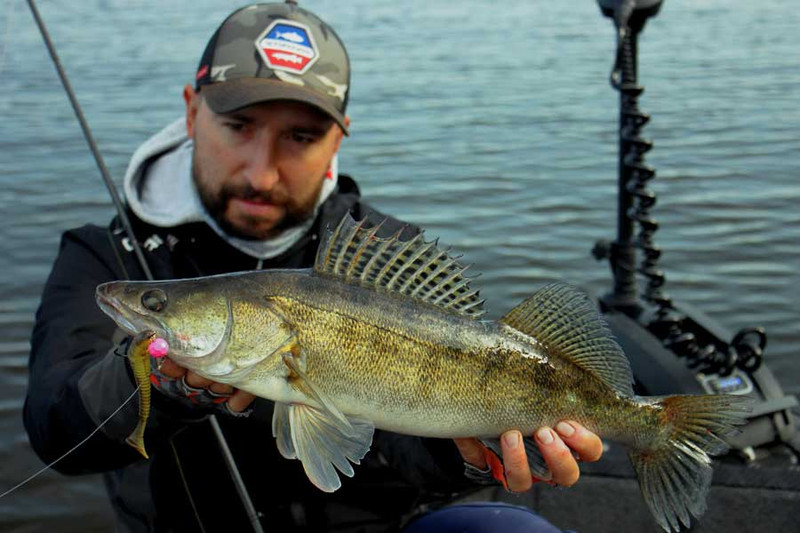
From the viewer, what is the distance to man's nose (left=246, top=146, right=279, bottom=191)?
2975 millimetres

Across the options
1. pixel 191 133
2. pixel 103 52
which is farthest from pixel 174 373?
pixel 103 52

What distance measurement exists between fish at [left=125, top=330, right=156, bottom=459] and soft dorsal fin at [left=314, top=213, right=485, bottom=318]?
455mm

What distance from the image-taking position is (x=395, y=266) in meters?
2.28

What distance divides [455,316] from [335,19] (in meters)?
16.4

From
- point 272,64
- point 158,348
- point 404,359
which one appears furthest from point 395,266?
point 272,64

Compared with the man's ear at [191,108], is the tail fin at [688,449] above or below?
below

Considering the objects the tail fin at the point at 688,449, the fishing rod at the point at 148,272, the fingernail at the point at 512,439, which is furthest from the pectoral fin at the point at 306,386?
the tail fin at the point at 688,449

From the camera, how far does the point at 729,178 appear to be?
9.07 metres

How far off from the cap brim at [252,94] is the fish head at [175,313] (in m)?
0.96

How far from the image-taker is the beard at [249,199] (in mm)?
3027

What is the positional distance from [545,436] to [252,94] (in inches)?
58.7

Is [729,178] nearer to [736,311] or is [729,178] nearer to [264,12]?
[736,311]

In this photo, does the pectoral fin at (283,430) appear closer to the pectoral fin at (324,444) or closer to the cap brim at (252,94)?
the pectoral fin at (324,444)

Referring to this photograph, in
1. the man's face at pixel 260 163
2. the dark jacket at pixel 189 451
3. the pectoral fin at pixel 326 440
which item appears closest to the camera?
the pectoral fin at pixel 326 440
